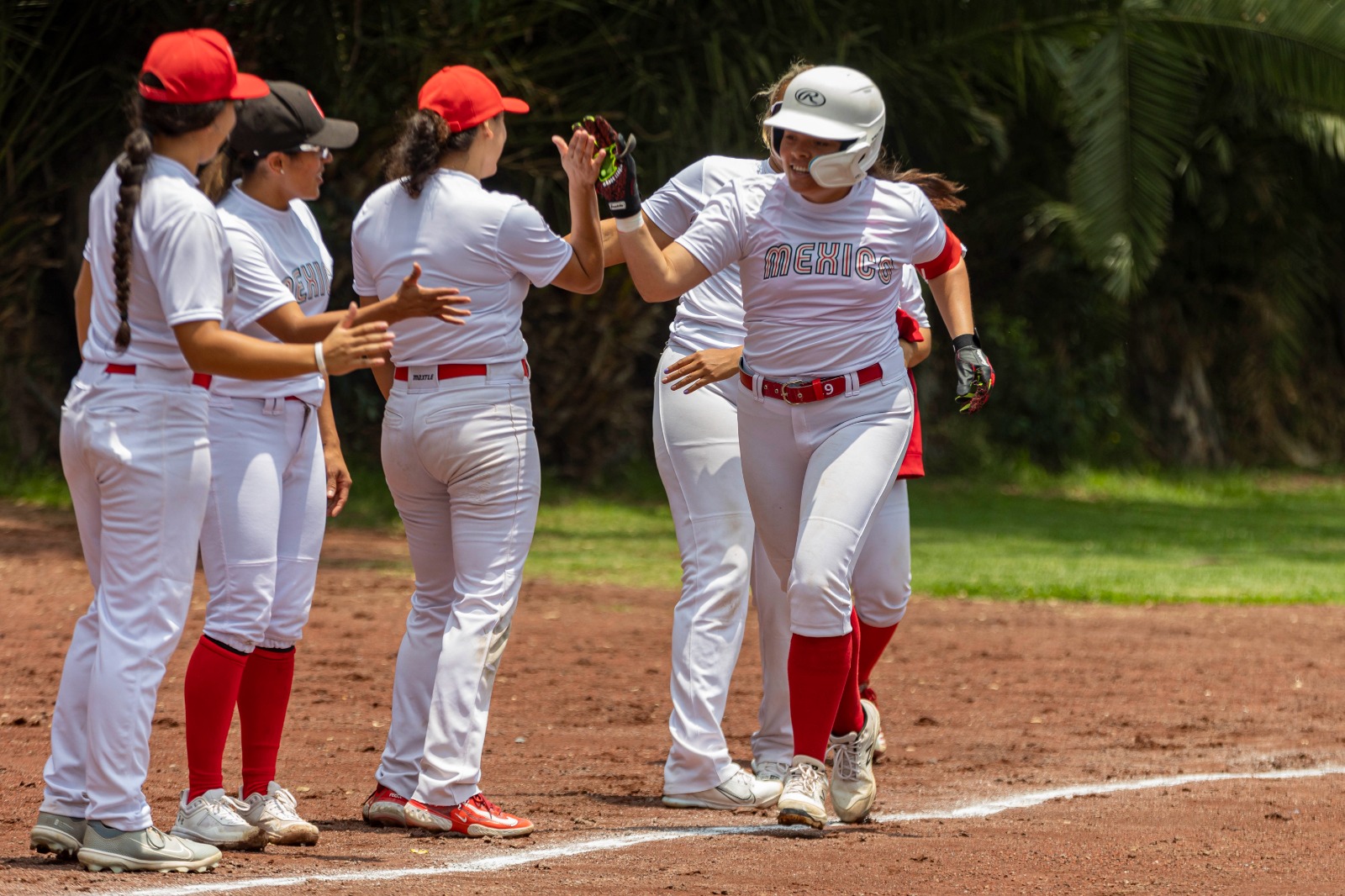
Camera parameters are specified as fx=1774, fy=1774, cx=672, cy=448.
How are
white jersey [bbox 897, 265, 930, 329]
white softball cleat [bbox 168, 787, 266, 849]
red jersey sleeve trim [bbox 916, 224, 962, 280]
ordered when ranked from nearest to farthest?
1. white softball cleat [bbox 168, 787, 266, 849]
2. red jersey sleeve trim [bbox 916, 224, 962, 280]
3. white jersey [bbox 897, 265, 930, 329]

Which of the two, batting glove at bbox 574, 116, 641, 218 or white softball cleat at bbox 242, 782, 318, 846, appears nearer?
white softball cleat at bbox 242, 782, 318, 846

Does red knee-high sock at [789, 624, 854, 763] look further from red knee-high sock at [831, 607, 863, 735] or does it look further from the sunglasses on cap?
the sunglasses on cap

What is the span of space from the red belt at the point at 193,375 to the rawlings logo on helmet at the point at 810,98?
1.75 meters

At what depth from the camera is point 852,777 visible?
5.12 metres

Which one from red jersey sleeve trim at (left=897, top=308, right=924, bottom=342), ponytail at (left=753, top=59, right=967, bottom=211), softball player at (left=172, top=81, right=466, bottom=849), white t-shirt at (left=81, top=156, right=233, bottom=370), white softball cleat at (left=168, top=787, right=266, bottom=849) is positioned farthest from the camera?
red jersey sleeve trim at (left=897, top=308, right=924, bottom=342)

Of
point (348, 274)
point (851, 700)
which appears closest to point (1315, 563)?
point (348, 274)

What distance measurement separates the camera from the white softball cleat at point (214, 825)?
4523mm

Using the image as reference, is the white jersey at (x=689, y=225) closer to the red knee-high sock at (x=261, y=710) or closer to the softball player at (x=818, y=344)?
the softball player at (x=818, y=344)

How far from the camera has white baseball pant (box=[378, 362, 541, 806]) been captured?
187 inches

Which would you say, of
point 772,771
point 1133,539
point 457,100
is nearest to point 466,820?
point 772,771

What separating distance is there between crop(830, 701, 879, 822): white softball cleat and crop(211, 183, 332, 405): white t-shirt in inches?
71.4

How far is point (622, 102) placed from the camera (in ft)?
51.1

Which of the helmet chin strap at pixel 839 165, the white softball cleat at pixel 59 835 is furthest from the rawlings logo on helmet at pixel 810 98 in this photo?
the white softball cleat at pixel 59 835

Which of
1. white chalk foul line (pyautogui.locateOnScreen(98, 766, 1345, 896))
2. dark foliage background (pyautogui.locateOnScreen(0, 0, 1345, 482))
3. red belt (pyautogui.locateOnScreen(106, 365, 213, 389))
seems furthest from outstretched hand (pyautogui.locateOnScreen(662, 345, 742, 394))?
dark foliage background (pyautogui.locateOnScreen(0, 0, 1345, 482))
